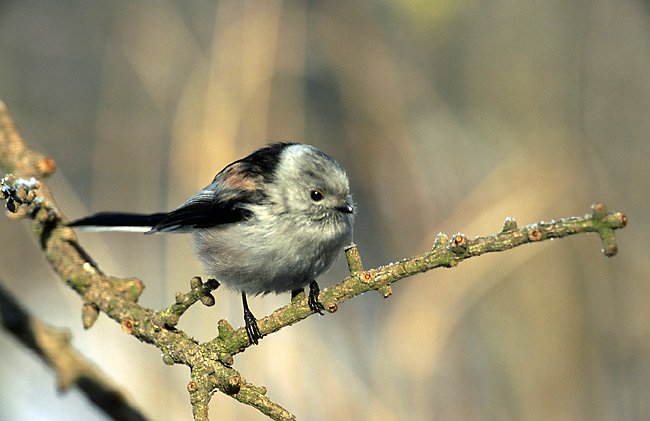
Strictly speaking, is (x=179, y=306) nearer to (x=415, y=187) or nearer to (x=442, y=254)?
(x=442, y=254)

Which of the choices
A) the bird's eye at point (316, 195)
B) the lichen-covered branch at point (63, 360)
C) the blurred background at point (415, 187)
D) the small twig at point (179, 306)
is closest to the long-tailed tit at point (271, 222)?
the bird's eye at point (316, 195)

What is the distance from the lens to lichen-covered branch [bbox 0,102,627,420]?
124cm

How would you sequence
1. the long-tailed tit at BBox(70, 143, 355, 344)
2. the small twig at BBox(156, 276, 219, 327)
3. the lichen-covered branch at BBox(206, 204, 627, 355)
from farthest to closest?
1. the long-tailed tit at BBox(70, 143, 355, 344)
2. the small twig at BBox(156, 276, 219, 327)
3. the lichen-covered branch at BBox(206, 204, 627, 355)

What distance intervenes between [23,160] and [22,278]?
447 centimetres

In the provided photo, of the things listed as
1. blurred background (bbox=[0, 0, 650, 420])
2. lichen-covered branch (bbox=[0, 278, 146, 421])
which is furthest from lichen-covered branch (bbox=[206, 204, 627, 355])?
blurred background (bbox=[0, 0, 650, 420])

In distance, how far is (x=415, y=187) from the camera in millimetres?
3980

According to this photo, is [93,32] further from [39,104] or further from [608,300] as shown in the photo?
[608,300]

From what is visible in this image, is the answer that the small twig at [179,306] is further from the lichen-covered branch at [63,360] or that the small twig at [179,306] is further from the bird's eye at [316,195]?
the bird's eye at [316,195]

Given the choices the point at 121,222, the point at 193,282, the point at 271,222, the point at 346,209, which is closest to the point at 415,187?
the point at 346,209

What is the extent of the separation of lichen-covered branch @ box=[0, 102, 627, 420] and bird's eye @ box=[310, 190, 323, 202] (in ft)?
3.78

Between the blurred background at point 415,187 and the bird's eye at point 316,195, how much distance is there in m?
0.91

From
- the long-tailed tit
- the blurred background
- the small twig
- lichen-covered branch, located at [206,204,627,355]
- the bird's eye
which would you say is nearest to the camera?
lichen-covered branch, located at [206,204,627,355]

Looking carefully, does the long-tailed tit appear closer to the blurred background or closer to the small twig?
the blurred background

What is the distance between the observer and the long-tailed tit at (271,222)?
2455mm
